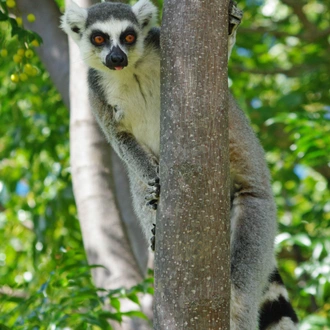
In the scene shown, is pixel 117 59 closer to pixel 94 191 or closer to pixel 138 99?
pixel 138 99

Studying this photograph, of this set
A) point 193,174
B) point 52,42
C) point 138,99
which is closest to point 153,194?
point 193,174

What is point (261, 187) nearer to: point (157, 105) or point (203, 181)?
point (157, 105)

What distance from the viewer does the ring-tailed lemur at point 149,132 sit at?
380 centimetres

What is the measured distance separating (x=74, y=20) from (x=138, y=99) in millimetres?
917

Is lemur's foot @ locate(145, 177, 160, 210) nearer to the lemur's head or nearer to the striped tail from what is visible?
the lemur's head

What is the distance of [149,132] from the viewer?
4.05 m

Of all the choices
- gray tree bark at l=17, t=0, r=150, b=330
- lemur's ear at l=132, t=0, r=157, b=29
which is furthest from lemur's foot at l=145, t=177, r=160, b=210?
gray tree bark at l=17, t=0, r=150, b=330

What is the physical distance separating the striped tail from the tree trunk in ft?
5.05

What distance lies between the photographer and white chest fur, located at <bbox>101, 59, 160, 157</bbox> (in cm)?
400

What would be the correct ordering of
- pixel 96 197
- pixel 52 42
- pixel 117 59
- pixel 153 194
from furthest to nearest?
1. pixel 52 42
2. pixel 96 197
3. pixel 117 59
4. pixel 153 194

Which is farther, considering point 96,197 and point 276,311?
point 96,197

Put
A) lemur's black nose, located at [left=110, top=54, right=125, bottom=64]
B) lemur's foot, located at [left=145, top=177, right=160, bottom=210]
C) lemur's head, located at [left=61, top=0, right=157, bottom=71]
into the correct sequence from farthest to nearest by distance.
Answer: lemur's head, located at [left=61, top=0, right=157, bottom=71], lemur's black nose, located at [left=110, top=54, right=125, bottom=64], lemur's foot, located at [left=145, top=177, right=160, bottom=210]

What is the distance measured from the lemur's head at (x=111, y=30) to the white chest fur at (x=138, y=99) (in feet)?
0.35

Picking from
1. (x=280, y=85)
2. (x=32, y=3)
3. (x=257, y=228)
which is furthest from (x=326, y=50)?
(x=257, y=228)
